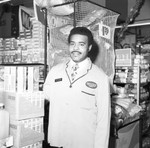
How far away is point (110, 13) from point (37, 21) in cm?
97

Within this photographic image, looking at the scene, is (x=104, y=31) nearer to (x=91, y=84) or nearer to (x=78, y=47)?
(x=78, y=47)

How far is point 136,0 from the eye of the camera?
14.9 ft

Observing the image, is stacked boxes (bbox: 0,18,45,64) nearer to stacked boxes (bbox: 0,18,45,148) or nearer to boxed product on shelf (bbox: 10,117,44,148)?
stacked boxes (bbox: 0,18,45,148)

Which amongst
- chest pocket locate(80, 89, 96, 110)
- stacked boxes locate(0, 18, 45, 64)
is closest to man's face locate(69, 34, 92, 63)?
chest pocket locate(80, 89, 96, 110)

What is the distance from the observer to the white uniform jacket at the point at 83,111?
1951 millimetres

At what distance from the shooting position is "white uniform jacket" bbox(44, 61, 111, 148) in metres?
1.95

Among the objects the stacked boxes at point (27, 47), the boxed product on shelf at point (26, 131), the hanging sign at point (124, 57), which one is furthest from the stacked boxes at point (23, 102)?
the hanging sign at point (124, 57)

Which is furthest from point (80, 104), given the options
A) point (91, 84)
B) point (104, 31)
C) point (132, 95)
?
point (132, 95)

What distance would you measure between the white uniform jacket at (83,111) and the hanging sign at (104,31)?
740 mm

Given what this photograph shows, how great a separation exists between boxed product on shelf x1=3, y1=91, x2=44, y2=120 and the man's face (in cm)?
46

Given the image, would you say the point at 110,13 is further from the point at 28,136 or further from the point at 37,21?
the point at 28,136

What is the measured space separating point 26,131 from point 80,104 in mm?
508

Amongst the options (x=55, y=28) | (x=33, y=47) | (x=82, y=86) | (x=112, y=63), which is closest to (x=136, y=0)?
(x=112, y=63)

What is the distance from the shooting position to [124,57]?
3451 mm
